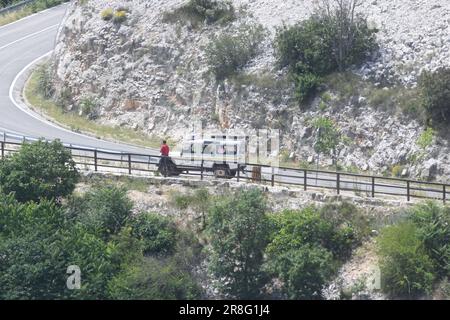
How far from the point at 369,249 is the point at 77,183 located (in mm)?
12400

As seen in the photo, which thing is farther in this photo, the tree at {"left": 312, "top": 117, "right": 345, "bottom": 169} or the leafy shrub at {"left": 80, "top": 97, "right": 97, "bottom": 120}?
the leafy shrub at {"left": 80, "top": 97, "right": 97, "bottom": 120}

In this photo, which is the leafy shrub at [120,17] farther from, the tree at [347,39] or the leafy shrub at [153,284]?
the leafy shrub at [153,284]

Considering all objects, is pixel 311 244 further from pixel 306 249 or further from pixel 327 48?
pixel 327 48

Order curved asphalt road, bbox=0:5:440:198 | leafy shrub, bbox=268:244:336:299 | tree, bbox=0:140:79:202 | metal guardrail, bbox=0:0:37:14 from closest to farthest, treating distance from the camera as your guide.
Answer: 1. leafy shrub, bbox=268:244:336:299
2. tree, bbox=0:140:79:202
3. curved asphalt road, bbox=0:5:440:198
4. metal guardrail, bbox=0:0:37:14

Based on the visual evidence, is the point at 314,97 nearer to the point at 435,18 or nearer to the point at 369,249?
the point at 435,18

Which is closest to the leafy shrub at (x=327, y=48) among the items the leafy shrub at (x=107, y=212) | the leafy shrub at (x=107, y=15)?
the leafy shrub at (x=107, y=15)

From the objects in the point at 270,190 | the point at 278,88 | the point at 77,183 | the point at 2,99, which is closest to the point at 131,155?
the point at 77,183

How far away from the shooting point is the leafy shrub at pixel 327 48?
61.9m

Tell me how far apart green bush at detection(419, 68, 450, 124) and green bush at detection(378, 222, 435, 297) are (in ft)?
34.0

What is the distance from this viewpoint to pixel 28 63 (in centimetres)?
7900

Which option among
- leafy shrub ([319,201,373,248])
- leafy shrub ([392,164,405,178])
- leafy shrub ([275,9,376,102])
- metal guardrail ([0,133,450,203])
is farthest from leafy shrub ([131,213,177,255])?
leafy shrub ([275,9,376,102])

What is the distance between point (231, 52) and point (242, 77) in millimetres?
1475

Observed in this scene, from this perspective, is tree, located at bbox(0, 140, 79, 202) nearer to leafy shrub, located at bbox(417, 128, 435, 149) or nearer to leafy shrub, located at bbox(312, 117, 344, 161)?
leafy shrub, located at bbox(312, 117, 344, 161)

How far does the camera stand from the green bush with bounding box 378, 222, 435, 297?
155ft
